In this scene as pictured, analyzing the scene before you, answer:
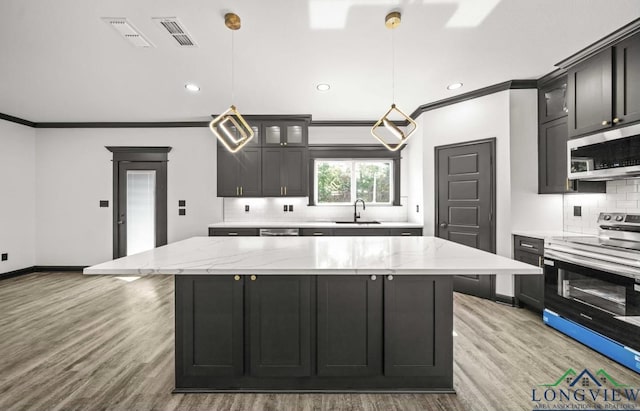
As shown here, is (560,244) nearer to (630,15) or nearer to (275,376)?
(630,15)

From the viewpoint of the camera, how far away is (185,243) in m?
2.42

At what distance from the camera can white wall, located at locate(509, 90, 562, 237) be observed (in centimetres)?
344

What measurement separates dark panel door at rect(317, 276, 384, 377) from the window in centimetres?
334

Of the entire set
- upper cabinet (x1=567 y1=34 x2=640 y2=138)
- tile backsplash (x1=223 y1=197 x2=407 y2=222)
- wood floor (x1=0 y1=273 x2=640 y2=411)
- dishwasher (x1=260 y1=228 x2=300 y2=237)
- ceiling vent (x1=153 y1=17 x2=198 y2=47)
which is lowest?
wood floor (x1=0 y1=273 x2=640 y2=411)

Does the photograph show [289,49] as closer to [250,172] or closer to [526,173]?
[250,172]

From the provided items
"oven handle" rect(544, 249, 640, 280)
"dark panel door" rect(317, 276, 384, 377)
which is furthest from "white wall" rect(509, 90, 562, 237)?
"dark panel door" rect(317, 276, 384, 377)

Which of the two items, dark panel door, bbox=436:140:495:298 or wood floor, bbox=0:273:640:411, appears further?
dark panel door, bbox=436:140:495:298

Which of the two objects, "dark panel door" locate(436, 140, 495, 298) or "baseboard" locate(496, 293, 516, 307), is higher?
"dark panel door" locate(436, 140, 495, 298)

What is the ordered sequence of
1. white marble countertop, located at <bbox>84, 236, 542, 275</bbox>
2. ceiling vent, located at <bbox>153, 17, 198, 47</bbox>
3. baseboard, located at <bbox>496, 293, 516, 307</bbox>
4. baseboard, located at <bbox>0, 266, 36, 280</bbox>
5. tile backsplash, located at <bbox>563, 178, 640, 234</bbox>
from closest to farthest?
white marble countertop, located at <bbox>84, 236, 542, 275</bbox>, ceiling vent, located at <bbox>153, 17, 198, 47</bbox>, tile backsplash, located at <bbox>563, 178, 640, 234</bbox>, baseboard, located at <bbox>496, 293, 516, 307</bbox>, baseboard, located at <bbox>0, 266, 36, 280</bbox>

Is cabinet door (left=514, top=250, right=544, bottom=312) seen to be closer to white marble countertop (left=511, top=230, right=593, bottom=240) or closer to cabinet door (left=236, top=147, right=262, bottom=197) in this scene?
white marble countertop (left=511, top=230, right=593, bottom=240)

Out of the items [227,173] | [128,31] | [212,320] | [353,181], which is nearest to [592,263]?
[212,320]

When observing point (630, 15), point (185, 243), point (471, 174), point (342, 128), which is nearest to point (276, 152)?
point (342, 128)

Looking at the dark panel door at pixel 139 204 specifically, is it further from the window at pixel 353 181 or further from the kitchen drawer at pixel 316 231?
the window at pixel 353 181

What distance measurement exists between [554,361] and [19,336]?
4.62m
